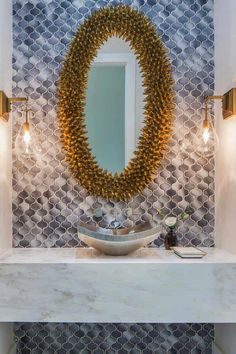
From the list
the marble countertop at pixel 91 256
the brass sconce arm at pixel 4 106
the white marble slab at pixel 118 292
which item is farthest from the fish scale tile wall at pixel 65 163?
the white marble slab at pixel 118 292

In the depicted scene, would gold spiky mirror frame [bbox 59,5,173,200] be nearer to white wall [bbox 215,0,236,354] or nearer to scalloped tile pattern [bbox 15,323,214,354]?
white wall [bbox 215,0,236,354]

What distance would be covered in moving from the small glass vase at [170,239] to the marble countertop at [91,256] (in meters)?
0.05

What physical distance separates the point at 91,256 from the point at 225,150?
0.96 m

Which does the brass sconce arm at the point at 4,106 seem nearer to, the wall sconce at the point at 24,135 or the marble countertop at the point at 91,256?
the wall sconce at the point at 24,135

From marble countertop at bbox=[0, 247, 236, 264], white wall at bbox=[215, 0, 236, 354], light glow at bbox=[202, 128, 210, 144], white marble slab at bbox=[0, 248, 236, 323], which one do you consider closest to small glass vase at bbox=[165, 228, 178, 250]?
marble countertop at bbox=[0, 247, 236, 264]

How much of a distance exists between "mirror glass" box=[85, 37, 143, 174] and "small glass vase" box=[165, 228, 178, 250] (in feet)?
1.59

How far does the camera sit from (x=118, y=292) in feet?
6.93

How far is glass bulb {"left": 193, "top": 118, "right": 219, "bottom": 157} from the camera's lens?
2.42m

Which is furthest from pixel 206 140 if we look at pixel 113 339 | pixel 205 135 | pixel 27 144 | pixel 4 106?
pixel 113 339

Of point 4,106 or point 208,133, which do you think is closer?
point 4,106

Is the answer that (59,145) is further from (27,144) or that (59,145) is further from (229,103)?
(229,103)

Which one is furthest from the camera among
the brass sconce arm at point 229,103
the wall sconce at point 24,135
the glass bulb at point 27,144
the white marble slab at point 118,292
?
the glass bulb at point 27,144

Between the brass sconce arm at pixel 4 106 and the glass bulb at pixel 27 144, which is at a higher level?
the brass sconce arm at pixel 4 106

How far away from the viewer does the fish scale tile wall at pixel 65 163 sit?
2.65 metres
